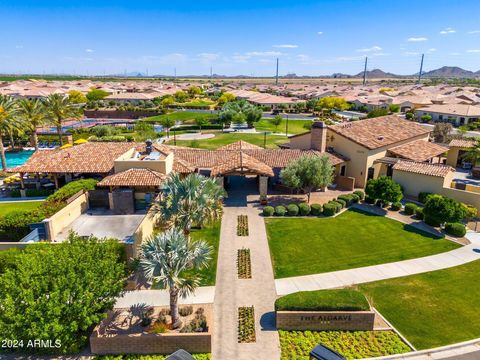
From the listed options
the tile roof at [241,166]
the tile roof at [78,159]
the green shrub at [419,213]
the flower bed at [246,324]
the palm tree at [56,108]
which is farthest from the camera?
the palm tree at [56,108]

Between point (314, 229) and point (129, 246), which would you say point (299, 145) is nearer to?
point (314, 229)

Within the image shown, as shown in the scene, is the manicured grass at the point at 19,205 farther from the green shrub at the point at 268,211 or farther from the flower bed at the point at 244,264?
the green shrub at the point at 268,211

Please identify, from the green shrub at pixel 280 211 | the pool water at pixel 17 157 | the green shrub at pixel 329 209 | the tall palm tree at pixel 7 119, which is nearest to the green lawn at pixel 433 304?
the green shrub at pixel 329 209

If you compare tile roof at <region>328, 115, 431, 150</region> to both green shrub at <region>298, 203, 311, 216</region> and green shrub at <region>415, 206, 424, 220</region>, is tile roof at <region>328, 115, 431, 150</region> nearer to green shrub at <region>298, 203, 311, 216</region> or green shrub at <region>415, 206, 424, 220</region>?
green shrub at <region>415, 206, 424, 220</region>

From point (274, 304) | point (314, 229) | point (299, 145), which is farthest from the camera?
point (299, 145)

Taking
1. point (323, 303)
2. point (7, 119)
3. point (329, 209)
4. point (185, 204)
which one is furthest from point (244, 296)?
point (7, 119)

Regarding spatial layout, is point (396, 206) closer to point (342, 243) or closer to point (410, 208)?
point (410, 208)

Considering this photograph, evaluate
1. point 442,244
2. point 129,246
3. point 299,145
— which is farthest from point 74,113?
point 442,244
